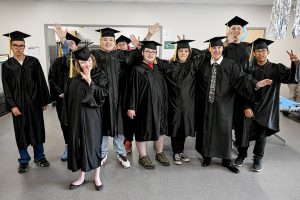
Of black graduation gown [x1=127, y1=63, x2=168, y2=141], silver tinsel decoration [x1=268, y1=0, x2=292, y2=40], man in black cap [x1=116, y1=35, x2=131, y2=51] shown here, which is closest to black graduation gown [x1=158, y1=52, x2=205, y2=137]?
black graduation gown [x1=127, y1=63, x2=168, y2=141]

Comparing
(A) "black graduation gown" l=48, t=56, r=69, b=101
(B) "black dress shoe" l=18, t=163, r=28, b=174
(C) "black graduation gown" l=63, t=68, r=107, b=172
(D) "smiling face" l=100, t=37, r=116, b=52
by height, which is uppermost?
(D) "smiling face" l=100, t=37, r=116, b=52

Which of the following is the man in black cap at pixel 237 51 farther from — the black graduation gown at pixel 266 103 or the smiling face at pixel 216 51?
the smiling face at pixel 216 51

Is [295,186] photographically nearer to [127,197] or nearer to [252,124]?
[252,124]

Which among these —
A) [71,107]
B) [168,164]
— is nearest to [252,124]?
[168,164]

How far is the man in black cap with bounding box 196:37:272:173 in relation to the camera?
2.79 metres

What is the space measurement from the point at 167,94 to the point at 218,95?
0.64 meters

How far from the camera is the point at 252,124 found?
2998 millimetres

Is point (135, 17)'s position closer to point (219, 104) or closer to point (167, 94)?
point (167, 94)

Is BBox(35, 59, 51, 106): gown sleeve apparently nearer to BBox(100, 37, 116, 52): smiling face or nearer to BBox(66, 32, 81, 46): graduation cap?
BBox(66, 32, 81, 46): graduation cap

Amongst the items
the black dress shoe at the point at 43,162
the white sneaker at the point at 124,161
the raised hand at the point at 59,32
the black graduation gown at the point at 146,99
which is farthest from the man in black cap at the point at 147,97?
the black dress shoe at the point at 43,162

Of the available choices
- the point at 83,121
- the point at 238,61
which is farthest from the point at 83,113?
the point at 238,61

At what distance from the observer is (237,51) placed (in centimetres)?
316

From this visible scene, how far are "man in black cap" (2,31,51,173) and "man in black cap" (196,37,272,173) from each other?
1988 millimetres

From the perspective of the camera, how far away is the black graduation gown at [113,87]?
8.98ft
